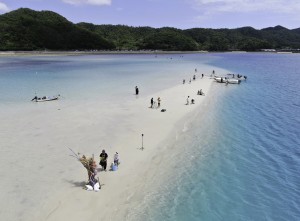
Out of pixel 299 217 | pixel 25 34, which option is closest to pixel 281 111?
pixel 299 217

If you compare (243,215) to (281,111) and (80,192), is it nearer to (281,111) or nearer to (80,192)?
(80,192)

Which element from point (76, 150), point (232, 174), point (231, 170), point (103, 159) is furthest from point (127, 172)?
point (231, 170)

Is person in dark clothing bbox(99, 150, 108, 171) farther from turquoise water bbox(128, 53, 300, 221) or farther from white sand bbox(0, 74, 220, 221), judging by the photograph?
turquoise water bbox(128, 53, 300, 221)

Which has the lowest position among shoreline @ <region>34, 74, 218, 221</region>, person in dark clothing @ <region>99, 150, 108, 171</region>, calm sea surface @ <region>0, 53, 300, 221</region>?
calm sea surface @ <region>0, 53, 300, 221</region>

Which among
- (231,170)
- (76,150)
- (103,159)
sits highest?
(103,159)

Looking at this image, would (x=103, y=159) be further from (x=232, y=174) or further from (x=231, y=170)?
(x=231, y=170)

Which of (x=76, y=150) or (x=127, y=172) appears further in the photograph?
(x=76, y=150)

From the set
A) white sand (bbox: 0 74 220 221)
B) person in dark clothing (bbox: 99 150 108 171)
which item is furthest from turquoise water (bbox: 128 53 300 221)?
person in dark clothing (bbox: 99 150 108 171)
